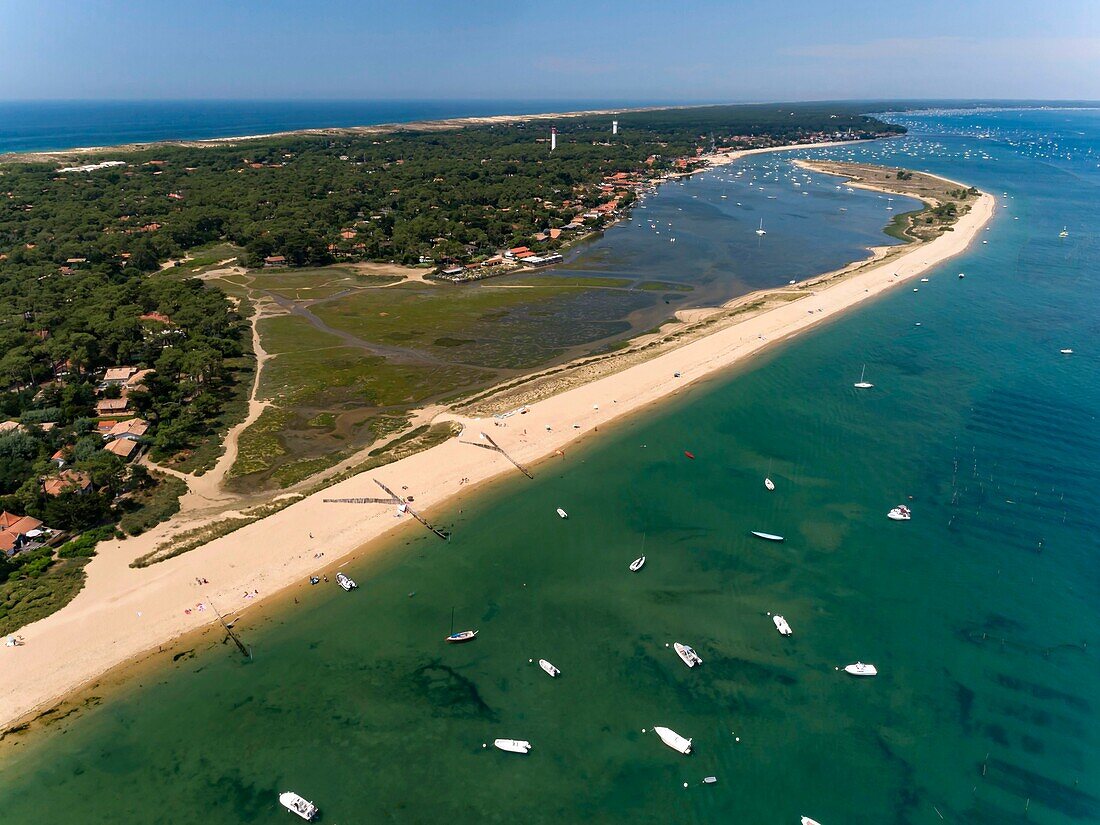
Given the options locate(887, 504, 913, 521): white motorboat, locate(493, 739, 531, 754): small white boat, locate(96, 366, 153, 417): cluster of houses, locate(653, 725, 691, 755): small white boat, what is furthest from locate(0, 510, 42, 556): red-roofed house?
locate(887, 504, 913, 521): white motorboat

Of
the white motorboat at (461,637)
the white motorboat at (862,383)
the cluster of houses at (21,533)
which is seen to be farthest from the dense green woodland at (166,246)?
the white motorboat at (862,383)

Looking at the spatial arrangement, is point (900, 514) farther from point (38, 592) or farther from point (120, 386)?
point (120, 386)

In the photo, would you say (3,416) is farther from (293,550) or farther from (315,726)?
(315,726)

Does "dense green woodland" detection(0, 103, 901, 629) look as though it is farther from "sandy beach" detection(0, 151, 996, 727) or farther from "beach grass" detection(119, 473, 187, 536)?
"sandy beach" detection(0, 151, 996, 727)

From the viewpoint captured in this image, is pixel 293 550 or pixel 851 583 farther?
pixel 293 550

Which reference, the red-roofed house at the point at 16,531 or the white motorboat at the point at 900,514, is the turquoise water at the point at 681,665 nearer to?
the white motorboat at the point at 900,514

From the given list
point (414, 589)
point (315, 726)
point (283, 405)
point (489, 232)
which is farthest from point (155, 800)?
point (489, 232)
